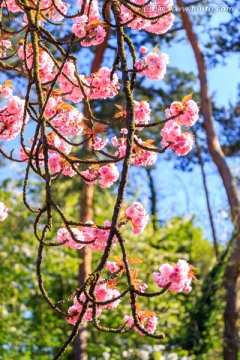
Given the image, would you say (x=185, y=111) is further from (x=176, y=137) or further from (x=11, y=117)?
(x=11, y=117)

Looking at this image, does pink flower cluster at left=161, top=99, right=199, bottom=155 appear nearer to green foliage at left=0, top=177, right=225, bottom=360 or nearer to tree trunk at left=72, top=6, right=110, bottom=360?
tree trunk at left=72, top=6, right=110, bottom=360

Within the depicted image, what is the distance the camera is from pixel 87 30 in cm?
282

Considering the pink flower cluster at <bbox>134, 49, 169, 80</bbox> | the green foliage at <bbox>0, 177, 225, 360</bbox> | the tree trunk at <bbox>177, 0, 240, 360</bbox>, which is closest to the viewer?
the pink flower cluster at <bbox>134, 49, 169, 80</bbox>

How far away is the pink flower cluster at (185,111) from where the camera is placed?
2.53 meters

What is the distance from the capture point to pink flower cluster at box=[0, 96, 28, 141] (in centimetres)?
313

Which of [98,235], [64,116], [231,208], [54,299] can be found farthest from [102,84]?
[54,299]

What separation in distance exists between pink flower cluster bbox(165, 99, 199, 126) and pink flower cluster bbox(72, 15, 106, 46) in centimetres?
53

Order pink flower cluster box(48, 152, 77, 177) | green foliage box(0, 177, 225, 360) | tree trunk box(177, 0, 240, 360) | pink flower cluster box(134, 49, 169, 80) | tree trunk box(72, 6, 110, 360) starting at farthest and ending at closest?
tree trunk box(72, 6, 110, 360) → green foliage box(0, 177, 225, 360) → tree trunk box(177, 0, 240, 360) → pink flower cluster box(48, 152, 77, 177) → pink flower cluster box(134, 49, 169, 80)

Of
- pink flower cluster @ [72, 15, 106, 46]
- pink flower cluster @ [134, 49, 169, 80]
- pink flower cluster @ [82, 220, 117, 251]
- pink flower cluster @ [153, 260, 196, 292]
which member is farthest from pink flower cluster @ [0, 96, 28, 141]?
pink flower cluster @ [153, 260, 196, 292]

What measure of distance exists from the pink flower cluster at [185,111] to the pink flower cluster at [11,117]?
88 centimetres

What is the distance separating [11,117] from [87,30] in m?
0.63

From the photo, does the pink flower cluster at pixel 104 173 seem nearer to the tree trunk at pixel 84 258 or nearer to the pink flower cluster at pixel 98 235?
the pink flower cluster at pixel 98 235

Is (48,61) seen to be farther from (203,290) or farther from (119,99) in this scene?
(119,99)

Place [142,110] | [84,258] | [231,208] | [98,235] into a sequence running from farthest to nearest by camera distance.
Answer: [84,258] → [231,208] → [142,110] → [98,235]
